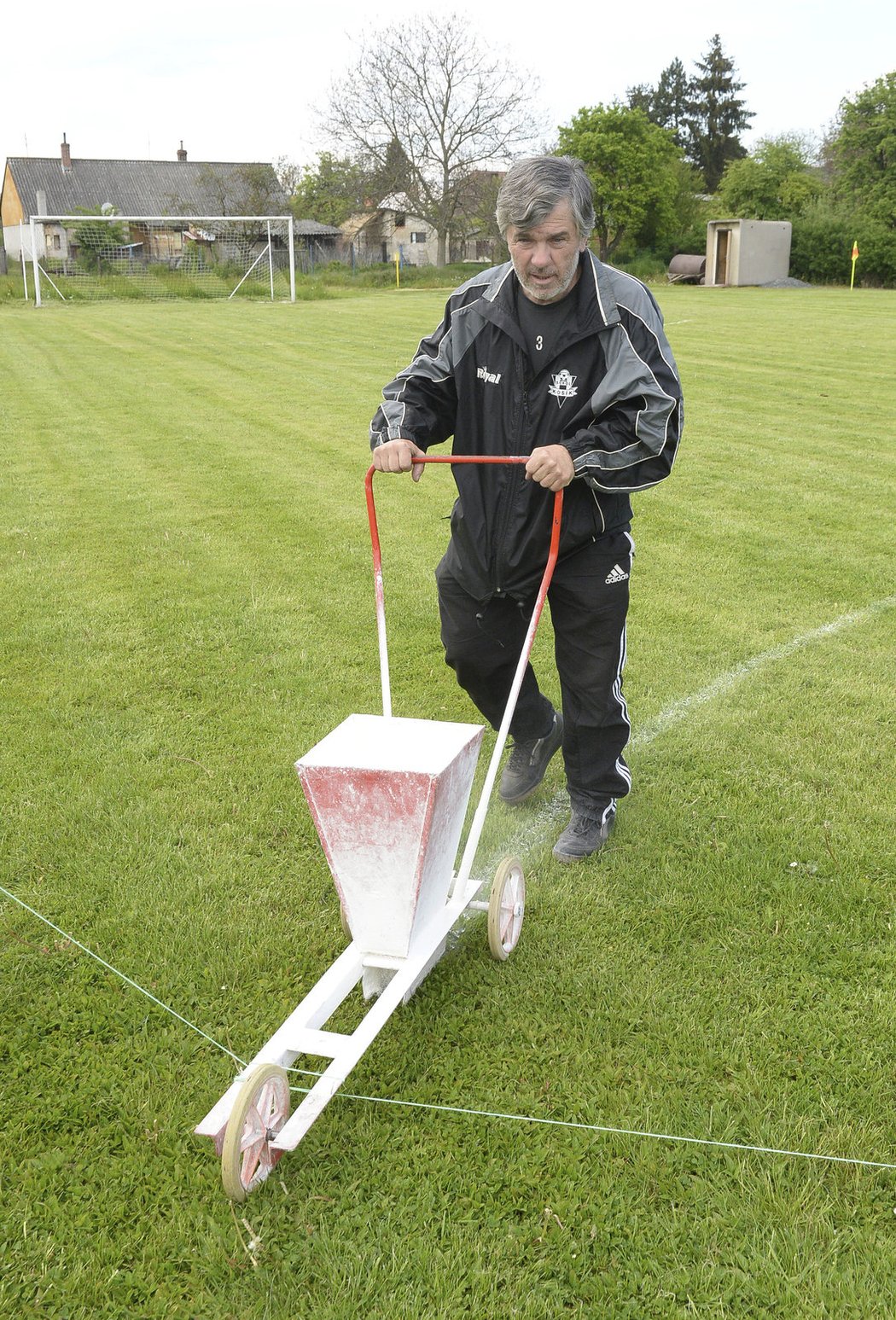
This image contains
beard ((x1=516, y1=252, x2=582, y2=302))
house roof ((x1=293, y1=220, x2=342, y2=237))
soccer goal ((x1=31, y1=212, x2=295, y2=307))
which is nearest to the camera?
beard ((x1=516, y1=252, x2=582, y2=302))

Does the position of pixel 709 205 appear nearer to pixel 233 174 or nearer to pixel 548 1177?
pixel 233 174

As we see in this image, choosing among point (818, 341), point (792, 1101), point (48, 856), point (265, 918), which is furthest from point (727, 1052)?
point (818, 341)

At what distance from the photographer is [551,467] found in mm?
2758

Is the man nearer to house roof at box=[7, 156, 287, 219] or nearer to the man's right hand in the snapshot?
the man's right hand

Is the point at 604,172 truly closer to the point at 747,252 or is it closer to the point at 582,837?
the point at 747,252

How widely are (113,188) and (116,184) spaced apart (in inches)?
10.5

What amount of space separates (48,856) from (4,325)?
69.2 feet

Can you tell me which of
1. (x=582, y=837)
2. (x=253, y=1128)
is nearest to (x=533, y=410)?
(x=582, y=837)

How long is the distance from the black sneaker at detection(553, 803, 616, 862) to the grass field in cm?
6

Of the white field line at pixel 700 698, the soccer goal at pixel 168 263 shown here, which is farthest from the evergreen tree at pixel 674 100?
the white field line at pixel 700 698

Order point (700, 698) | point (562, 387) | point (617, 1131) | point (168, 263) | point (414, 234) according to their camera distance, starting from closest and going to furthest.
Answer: point (617, 1131) < point (562, 387) < point (700, 698) < point (168, 263) < point (414, 234)

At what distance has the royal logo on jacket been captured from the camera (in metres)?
2.98

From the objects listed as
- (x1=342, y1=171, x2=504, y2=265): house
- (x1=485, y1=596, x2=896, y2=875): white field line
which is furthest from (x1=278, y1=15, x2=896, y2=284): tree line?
(x1=485, y1=596, x2=896, y2=875): white field line

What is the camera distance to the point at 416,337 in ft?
57.6
